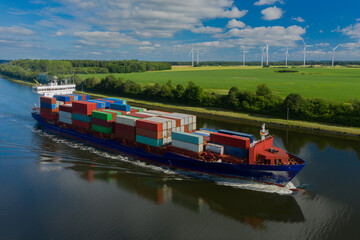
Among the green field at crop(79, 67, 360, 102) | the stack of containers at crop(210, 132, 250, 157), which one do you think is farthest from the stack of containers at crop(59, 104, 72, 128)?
the green field at crop(79, 67, 360, 102)

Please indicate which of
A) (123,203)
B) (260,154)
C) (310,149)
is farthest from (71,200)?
(310,149)

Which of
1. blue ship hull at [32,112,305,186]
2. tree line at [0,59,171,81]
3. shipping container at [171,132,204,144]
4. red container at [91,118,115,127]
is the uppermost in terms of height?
tree line at [0,59,171,81]

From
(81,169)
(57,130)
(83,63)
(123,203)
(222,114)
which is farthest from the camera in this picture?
(83,63)

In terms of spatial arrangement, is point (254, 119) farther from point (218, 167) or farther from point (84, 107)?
point (84, 107)

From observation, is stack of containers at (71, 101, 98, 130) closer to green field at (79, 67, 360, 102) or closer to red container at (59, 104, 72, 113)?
red container at (59, 104, 72, 113)

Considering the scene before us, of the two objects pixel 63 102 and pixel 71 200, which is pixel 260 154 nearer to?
pixel 71 200
